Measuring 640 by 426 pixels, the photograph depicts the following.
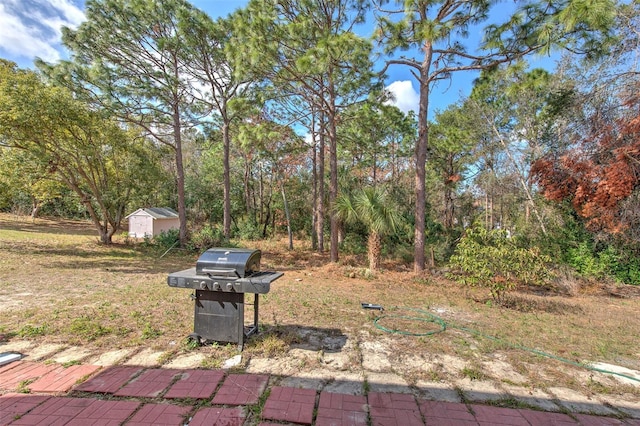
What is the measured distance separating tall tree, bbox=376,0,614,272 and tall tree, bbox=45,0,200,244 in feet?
21.9

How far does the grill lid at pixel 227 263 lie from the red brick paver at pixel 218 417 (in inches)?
42.6

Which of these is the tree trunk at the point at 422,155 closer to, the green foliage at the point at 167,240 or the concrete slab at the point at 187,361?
the concrete slab at the point at 187,361

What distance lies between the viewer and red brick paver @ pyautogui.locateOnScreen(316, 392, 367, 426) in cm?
198

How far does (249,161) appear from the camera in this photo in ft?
52.2

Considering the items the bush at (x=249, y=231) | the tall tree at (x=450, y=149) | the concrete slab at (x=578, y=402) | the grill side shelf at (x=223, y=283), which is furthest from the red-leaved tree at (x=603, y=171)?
the bush at (x=249, y=231)

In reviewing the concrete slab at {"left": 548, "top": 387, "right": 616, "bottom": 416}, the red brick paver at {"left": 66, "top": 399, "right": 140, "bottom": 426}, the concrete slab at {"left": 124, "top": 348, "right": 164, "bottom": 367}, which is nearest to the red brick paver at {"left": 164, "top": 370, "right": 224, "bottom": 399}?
the red brick paver at {"left": 66, "top": 399, "right": 140, "bottom": 426}

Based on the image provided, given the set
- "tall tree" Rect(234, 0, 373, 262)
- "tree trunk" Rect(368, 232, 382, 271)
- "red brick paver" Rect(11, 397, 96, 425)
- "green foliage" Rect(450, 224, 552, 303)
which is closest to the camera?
"red brick paver" Rect(11, 397, 96, 425)

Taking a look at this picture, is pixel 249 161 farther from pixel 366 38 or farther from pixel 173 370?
pixel 173 370

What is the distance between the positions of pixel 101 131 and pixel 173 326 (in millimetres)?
9178

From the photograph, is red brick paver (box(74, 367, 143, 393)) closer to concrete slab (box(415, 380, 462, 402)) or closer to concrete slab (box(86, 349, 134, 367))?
concrete slab (box(86, 349, 134, 367))

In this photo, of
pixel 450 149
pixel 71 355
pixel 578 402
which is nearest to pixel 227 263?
pixel 71 355

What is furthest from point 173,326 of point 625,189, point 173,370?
point 625,189

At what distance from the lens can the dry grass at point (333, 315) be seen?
315cm

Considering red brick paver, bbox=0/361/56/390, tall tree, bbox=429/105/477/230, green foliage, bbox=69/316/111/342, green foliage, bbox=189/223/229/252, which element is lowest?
red brick paver, bbox=0/361/56/390
